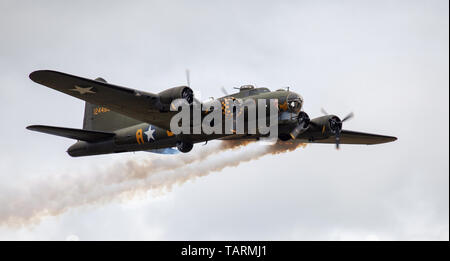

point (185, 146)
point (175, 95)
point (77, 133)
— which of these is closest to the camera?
point (175, 95)

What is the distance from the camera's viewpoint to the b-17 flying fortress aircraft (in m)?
32.2

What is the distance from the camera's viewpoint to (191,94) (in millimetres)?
32375

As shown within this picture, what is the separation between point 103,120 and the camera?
40062 mm

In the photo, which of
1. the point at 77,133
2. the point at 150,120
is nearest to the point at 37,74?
the point at 150,120

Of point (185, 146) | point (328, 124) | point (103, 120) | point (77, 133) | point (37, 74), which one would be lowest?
point (185, 146)

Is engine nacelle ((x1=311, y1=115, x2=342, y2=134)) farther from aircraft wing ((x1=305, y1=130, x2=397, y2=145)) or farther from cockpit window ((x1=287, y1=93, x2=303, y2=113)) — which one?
cockpit window ((x1=287, y1=93, x2=303, y2=113))

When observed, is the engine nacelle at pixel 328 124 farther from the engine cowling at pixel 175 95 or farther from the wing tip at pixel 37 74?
the wing tip at pixel 37 74

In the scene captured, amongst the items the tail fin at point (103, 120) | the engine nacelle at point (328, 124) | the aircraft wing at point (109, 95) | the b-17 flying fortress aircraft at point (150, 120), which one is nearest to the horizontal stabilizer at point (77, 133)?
the b-17 flying fortress aircraft at point (150, 120)

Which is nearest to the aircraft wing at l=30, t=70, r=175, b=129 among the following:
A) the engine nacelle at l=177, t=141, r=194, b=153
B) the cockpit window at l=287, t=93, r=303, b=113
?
the engine nacelle at l=177, t=141, r=194, b=153

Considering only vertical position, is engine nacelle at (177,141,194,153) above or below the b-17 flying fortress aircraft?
below

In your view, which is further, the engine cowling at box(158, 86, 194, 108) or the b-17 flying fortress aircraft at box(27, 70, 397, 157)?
the b-17 flying fortress aircraft at box(27, 70, 397, 157)

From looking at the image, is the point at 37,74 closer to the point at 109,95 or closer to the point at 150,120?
the point at 109,95

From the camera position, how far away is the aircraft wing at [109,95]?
31.0m

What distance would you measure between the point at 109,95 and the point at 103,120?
740 centimetres
